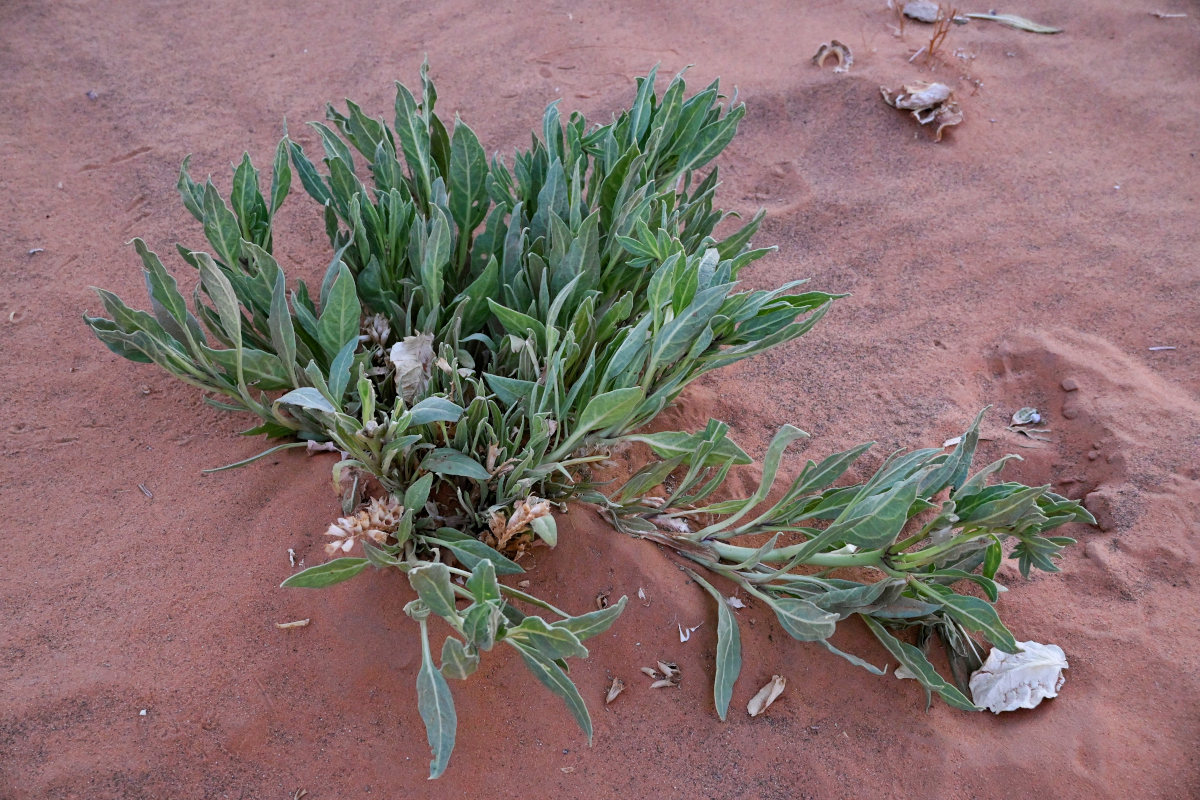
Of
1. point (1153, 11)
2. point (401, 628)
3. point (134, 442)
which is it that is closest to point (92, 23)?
point (134, 442)

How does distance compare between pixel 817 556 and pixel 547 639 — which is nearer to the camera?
pixel 547 639

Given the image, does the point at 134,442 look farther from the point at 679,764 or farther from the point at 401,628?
the point at 679,764

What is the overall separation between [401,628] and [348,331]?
1.83 ft

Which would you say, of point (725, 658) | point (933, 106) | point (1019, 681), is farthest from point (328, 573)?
point (933, 106)

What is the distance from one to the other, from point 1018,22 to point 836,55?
3.42 feet

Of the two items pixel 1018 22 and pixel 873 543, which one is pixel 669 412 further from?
pixel 1018 22

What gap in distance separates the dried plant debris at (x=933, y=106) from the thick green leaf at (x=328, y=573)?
9.13 feet

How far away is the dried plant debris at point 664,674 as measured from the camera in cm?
163

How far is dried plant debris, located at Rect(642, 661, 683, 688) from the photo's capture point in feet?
5.36

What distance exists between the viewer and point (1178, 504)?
196 centimetres

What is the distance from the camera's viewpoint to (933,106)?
326 cm

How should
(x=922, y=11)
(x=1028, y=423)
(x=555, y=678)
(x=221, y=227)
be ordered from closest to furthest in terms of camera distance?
(x=555, y=678)
(x=221, y=227)
(x=1028, y=423)
(x=922, y=11)

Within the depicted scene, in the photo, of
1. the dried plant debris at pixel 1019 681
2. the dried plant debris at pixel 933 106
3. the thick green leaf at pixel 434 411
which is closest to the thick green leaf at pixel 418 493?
the thick green leaf at pixel 434 411

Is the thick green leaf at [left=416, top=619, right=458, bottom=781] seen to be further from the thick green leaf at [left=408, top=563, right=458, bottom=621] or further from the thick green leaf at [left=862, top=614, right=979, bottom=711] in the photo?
the thick green leaf at [left=862, top=614, right=979, bottom=711]
